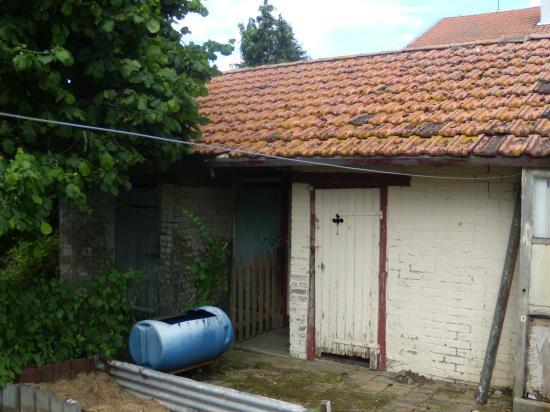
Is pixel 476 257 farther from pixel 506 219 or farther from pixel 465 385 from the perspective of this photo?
pixel 465 385

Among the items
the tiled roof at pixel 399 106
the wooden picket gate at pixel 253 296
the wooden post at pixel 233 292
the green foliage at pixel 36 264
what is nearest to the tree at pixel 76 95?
the tiled roof at pixel 399 106

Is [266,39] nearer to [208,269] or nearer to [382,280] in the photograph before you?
[208,269]

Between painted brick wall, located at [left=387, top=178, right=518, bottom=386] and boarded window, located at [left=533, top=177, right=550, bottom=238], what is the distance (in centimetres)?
52

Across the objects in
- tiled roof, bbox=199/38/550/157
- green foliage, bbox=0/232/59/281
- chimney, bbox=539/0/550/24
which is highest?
chimney, bbox=539/0/550/24

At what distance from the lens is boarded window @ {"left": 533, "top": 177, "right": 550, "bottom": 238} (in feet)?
18.9

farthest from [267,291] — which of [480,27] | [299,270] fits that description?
[480,27]

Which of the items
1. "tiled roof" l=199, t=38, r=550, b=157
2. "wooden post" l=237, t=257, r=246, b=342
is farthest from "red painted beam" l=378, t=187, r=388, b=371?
"wooden post" l=237, t=257, r=246, b=342

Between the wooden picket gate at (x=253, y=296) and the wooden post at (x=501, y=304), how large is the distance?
3.48 metres

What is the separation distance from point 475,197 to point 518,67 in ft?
7.83

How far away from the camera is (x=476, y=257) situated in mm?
6531

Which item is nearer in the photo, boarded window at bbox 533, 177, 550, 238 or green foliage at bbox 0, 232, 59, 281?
boarded window at bbox 533, 177, 550, 238

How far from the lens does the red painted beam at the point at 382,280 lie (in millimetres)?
7133

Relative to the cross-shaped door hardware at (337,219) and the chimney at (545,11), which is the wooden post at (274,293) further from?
the chimney at (545,11)

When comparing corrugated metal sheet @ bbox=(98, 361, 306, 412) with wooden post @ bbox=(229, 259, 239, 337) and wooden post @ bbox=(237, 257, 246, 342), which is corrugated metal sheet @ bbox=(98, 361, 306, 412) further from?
wooden post @ bbox=(237, 257, 246, 342)
